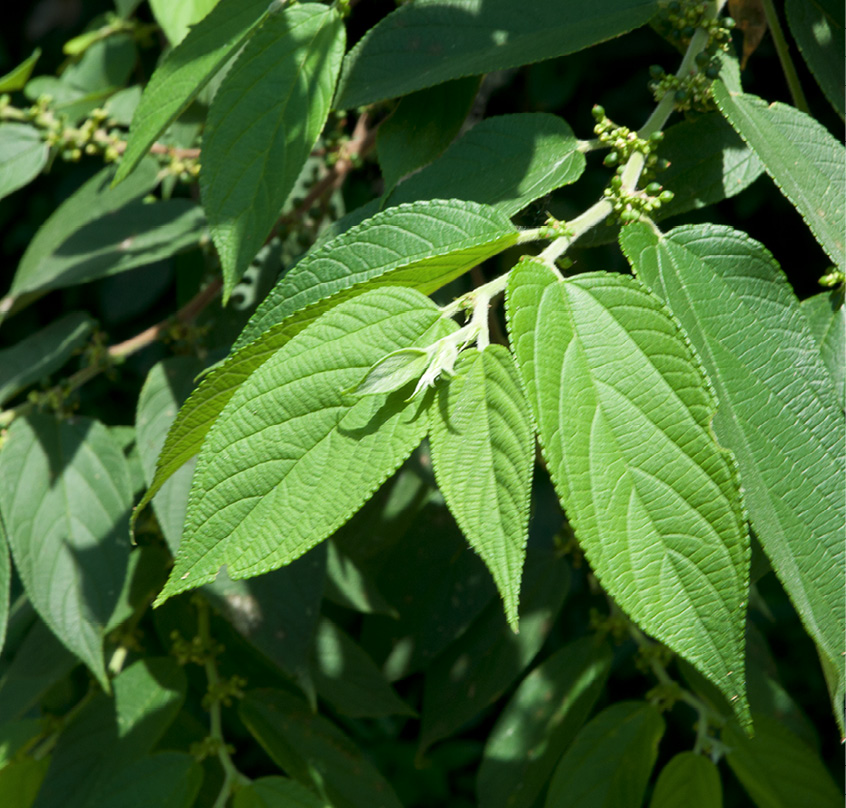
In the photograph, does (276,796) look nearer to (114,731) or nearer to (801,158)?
(114,731)

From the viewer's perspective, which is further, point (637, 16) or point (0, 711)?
point (0, 711)

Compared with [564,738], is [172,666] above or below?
above

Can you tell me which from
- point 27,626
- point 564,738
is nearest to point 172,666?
point 27,626

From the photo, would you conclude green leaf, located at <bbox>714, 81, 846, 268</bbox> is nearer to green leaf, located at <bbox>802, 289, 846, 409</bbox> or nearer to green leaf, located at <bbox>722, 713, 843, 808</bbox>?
green leaf, located at <bbox>802, 289, 846, 409</bbox>

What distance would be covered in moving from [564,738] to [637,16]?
2.86 feet

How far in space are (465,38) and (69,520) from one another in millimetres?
732

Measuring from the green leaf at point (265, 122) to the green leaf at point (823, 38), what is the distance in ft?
1.77

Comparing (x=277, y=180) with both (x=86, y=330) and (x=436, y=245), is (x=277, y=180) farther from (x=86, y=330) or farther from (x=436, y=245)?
(x=86, y=330)

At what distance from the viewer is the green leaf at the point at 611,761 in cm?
98

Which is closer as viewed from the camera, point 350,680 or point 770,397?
point 770,397

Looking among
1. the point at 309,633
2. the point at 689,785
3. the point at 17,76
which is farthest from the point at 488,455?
the point at 17,76

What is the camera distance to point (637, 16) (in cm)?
82

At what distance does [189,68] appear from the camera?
2.57 feet

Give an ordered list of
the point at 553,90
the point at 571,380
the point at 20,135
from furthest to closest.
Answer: the point at 553,90 < the point at 20,135 < the point at 571,380
